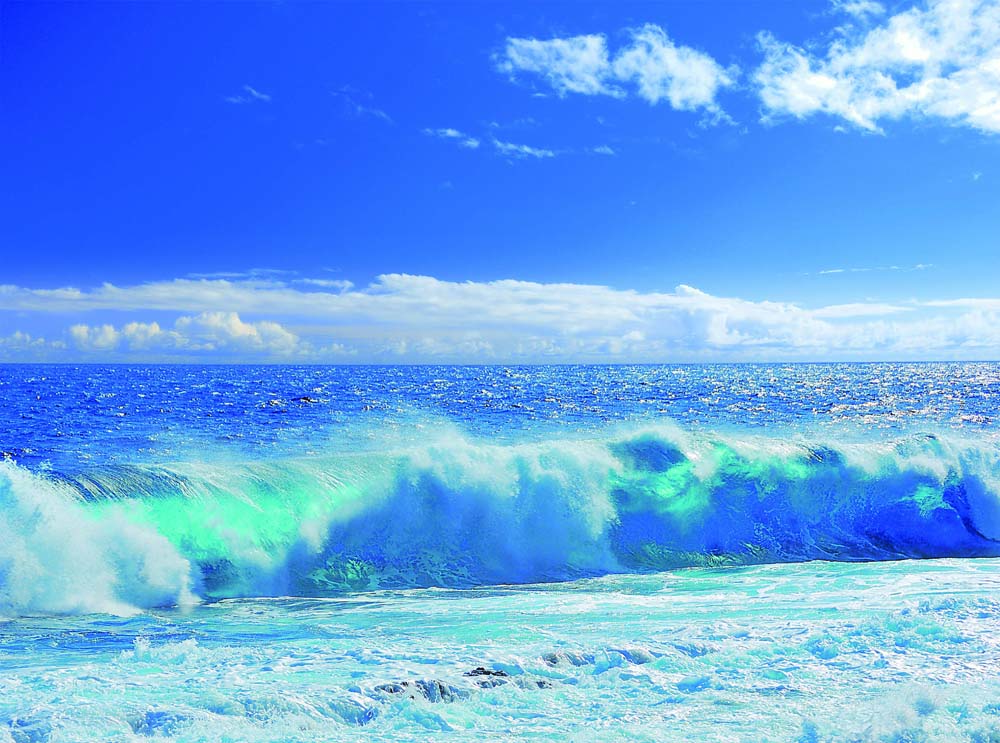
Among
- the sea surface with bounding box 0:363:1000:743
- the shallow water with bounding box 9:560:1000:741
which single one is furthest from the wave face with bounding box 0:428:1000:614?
the shallow water with bounding box 9:560:1000:741

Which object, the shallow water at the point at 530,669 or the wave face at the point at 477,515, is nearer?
the shallow water at the point at 530,669

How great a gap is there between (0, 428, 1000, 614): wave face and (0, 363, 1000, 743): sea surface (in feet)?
0.16

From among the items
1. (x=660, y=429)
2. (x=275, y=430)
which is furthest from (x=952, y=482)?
(x=275, y=430)

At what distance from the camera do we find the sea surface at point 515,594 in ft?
19.5

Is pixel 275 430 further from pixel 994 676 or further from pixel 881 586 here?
pixel 994 676

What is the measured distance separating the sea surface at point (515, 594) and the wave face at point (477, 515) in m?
0.05

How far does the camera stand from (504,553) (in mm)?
12977

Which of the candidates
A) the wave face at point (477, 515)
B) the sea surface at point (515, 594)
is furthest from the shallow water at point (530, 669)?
the wave face at point (477, 515)

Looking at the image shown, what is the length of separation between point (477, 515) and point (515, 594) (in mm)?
3292

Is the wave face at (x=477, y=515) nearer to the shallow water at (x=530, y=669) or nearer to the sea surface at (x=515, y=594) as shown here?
the sea surface at (x=515, y=594)

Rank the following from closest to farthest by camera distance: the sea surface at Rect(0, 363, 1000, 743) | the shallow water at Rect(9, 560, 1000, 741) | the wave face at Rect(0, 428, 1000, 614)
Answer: the shallow water at Rect(9, 560, 1000, 741)
the sea surface at Rect(0, 363, 1000, 743)
the wave face at Rect(0, 428, 1000, 614)

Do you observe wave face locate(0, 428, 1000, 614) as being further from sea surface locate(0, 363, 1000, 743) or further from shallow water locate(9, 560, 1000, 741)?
shallow water locate(9, 560, 1000, 741)

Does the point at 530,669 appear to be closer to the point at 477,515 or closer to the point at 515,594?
the point at 515,594

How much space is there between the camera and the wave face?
10727 mm
